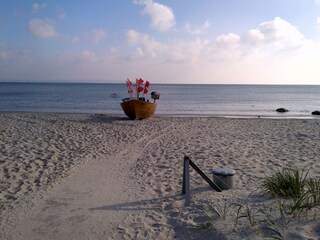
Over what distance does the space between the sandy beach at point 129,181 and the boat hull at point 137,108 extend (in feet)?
15.8

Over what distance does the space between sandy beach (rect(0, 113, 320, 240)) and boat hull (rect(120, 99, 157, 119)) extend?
482cm

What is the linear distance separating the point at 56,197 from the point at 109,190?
0.97 m

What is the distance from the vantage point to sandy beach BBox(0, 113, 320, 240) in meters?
3.77

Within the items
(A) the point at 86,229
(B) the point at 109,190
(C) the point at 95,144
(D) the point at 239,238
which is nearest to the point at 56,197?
(B) the point at 109,190

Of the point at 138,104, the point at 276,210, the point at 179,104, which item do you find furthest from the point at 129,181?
the point at 179,104

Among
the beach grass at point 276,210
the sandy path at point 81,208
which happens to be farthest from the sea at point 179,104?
the beach grass at point 276,210

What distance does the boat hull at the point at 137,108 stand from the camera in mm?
15953

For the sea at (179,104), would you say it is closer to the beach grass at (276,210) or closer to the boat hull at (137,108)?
the boat hull at (137,108)

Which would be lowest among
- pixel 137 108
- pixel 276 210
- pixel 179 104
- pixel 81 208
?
pixel 81 208

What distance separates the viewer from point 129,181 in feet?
19.4

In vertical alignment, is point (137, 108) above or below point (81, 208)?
above

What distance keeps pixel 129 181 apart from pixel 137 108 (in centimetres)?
1043

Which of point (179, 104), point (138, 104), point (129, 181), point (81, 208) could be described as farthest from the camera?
point (179, 104)

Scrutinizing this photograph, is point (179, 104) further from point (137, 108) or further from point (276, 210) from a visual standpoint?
→ point (276, 210)
